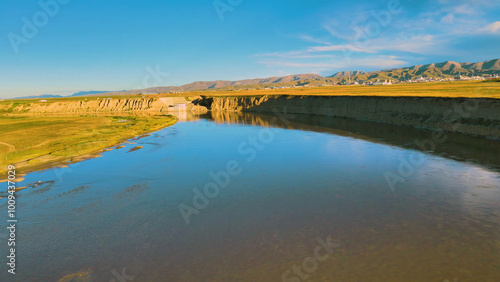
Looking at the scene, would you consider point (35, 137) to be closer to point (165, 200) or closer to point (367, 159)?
point (165, 200)

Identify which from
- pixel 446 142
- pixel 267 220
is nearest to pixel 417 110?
pixel 446 142

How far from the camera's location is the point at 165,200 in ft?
57.7

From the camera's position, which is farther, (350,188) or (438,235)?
(350,188)

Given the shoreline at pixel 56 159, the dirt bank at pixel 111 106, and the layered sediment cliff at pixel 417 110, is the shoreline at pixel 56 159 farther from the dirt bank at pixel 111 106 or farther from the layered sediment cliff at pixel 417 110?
the dirt bank at pixel 111 106

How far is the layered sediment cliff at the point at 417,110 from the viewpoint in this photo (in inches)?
1393

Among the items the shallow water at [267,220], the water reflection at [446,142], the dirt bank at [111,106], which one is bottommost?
the water reflection at [446,142]

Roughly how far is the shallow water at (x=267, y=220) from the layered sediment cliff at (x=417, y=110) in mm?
10920

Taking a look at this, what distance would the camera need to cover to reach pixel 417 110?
1849 inches

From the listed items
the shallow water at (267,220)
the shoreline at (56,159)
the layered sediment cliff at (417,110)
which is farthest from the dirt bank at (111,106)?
the shallow water at (267,220)

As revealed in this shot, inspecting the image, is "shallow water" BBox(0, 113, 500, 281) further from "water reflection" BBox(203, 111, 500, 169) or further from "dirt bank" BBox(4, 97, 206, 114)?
"dirt bank" BBox(4, 97, 206, 114)

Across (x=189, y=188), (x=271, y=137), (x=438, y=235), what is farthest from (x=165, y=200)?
(x=271, y=137)

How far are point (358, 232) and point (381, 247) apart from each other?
142cm

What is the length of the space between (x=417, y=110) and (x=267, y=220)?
44.2 metres

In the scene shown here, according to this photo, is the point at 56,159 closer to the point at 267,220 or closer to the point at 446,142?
the point at 267,220
